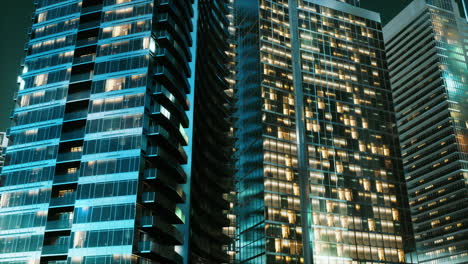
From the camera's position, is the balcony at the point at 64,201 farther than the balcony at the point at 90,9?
No

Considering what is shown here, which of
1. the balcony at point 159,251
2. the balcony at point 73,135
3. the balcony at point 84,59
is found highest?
the balcony at point 84,59

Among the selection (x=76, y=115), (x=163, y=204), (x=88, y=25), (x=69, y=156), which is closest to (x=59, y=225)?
(x=69, y=156)

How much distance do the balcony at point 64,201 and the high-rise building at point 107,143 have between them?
0.24 m

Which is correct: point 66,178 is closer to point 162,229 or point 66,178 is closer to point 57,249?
point 57,249

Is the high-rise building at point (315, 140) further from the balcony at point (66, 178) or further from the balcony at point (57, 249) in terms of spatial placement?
the balcony at point (66, 178)

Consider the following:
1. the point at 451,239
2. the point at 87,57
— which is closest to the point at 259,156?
the point at 87,57

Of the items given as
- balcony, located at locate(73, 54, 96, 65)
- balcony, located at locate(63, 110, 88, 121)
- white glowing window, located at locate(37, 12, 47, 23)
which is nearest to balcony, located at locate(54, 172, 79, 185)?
balcony, located at locate(63, 110, 88, 121)

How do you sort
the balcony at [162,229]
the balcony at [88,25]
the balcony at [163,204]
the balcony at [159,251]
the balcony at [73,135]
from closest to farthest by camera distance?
the balcony at [159,251]
the balcony at [162,229]
the balcony at [163,204]
the balcony at [73,135]
the balcony at [88,25]

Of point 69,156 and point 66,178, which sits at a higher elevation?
point 69,156

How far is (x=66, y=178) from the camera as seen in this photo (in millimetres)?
90062

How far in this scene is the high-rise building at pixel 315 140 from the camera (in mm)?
123819

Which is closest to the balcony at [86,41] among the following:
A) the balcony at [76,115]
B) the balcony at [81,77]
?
the balcony at [81,77]

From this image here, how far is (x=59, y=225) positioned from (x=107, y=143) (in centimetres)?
1638

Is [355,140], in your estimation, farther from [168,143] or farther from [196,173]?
[168,143]
